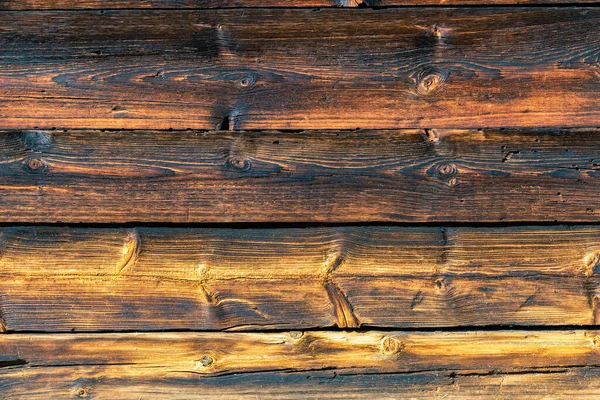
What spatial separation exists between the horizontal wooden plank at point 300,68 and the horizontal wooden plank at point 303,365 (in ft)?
1.43

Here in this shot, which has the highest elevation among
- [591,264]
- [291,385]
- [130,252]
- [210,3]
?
[210,3]

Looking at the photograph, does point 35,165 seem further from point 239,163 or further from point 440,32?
point 440,32

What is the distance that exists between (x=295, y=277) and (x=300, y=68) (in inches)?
16.1

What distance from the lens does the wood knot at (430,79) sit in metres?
1.02

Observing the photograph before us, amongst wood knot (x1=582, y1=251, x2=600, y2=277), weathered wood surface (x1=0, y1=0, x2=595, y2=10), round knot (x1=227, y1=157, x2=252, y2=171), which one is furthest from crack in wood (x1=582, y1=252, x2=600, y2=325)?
round knot (x1=227, y1=157, x2=252, y2=171)

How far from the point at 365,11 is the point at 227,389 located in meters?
0.81

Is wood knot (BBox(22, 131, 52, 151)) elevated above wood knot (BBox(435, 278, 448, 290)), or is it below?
above

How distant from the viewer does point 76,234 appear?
3.52 feet

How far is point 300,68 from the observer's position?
102 cm

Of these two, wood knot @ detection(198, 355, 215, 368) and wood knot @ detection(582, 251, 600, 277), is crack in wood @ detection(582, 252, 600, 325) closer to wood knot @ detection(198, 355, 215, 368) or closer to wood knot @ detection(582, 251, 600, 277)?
wood knot @ detection(582, 251, 600, 277)

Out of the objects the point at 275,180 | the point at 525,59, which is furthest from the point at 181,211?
the point at 525,59

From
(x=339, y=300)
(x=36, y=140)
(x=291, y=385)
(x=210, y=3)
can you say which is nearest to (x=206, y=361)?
(x=291, y=385)

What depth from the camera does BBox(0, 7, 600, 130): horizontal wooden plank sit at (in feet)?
3.30

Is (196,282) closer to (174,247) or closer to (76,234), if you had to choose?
(174,247)
